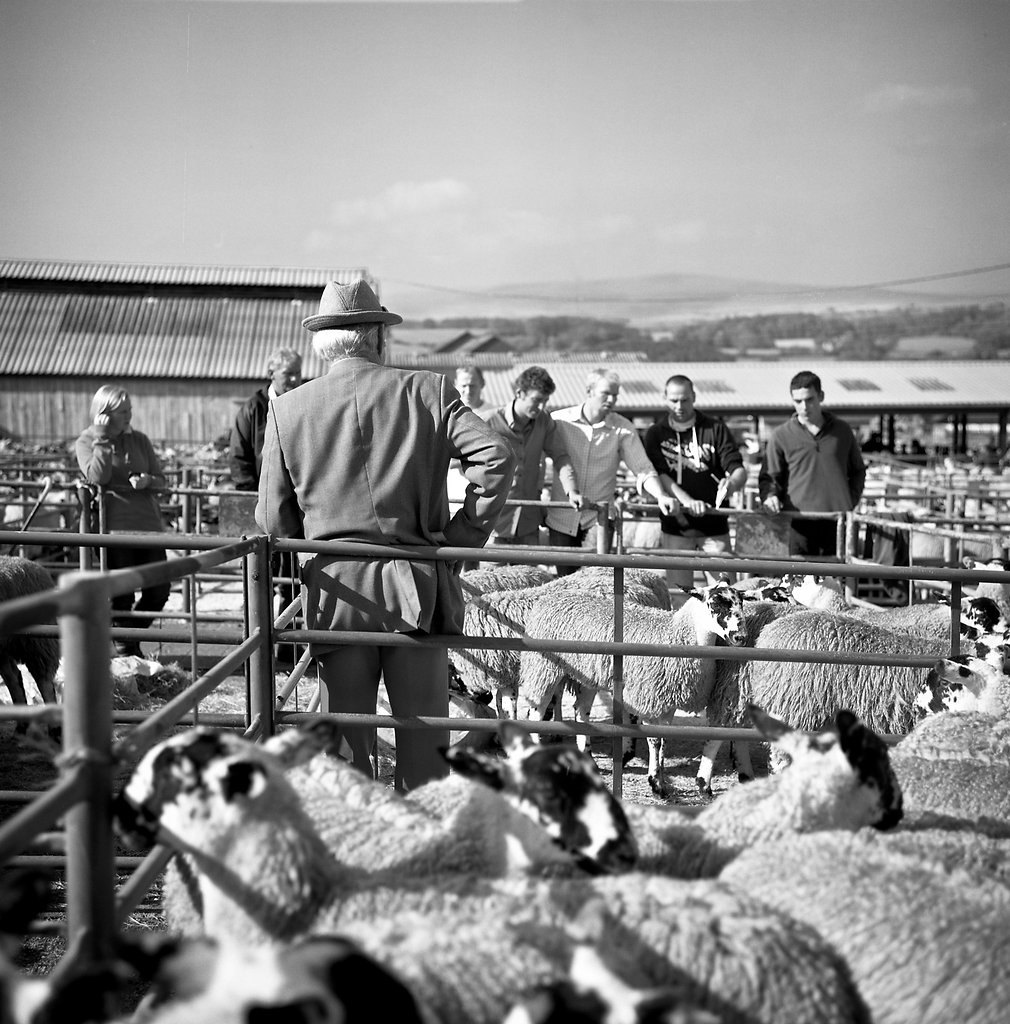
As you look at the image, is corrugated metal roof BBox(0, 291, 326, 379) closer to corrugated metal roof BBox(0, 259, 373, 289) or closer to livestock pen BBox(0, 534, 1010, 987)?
corrugated metal roof BBox(0, 259, 373, 289)

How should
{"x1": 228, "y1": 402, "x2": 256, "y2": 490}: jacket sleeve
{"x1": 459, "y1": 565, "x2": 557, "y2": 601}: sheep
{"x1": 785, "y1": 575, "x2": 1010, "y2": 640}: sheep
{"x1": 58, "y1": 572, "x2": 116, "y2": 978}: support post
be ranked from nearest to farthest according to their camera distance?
1. {"x1": 58, "y1": 572, "x2": 116, "y2": 978}: support post
2. {"x1": 785, "y1": 575, "x2": 1010, "y2": 640}: sheep
3. {"x1": 459, "y1": 565, "x2": 557, "y2": 601}: sheep
4. {"x1": 228, "y1": 402, "x2": 256, "y2": 490}: jacket sleeve

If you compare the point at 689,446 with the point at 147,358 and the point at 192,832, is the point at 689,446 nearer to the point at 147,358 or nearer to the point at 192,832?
the point at 192,832

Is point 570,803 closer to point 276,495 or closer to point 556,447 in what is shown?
point 276,495

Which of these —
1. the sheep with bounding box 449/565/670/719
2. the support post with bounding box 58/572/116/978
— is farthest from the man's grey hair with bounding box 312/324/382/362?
the sheep with bounding box 449/565/670/719

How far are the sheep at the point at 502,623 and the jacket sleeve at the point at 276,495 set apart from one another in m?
2.36

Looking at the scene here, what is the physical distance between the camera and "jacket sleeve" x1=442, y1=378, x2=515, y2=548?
361 cm

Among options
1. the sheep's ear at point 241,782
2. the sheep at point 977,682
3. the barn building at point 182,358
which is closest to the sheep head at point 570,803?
the sheep's ear at point 241,782

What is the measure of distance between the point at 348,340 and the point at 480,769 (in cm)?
183

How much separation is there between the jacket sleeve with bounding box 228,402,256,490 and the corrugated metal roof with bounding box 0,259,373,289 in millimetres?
33571

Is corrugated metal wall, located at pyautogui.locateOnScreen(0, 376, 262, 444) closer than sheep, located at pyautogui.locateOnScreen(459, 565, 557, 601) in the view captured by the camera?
No

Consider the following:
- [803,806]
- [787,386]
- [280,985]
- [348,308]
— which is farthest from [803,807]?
[787,386]

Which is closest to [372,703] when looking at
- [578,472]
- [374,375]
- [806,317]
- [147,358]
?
[374,375]

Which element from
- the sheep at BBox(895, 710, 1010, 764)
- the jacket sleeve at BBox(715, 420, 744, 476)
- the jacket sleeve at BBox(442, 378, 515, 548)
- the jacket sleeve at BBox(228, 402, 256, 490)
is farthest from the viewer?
the jacket sleeve at BBox(715, 420, 744, 476)

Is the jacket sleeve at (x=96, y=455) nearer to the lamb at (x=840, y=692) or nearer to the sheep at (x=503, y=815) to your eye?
the lamb at (x=840, y=692)
